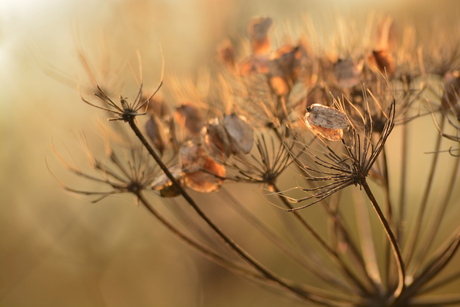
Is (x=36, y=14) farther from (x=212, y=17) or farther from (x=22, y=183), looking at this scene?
(x=212, y=17)

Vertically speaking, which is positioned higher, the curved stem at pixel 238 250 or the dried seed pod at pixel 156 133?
the dried seed pod at pixel 156 133

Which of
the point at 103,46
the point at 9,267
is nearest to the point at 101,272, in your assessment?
the point at 9,267

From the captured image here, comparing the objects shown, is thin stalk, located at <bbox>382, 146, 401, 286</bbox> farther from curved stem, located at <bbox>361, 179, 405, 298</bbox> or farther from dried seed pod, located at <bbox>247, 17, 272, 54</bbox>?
dried seed pod, located at <bbox>247, 17, 272, 54</bbox>

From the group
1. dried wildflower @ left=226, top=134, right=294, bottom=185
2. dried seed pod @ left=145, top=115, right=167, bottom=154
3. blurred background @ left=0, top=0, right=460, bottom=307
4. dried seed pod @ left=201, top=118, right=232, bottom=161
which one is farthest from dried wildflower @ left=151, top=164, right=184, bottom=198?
blurred background @ left=0, top=0, right=460, bottom=307

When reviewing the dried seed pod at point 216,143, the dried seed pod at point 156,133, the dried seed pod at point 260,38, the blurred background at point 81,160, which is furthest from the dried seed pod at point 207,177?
the blurred background at point 81,160

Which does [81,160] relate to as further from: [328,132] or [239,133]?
[328,132]

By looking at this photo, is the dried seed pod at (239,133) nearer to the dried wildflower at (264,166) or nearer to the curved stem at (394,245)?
the dried wildflower at (264,166)
